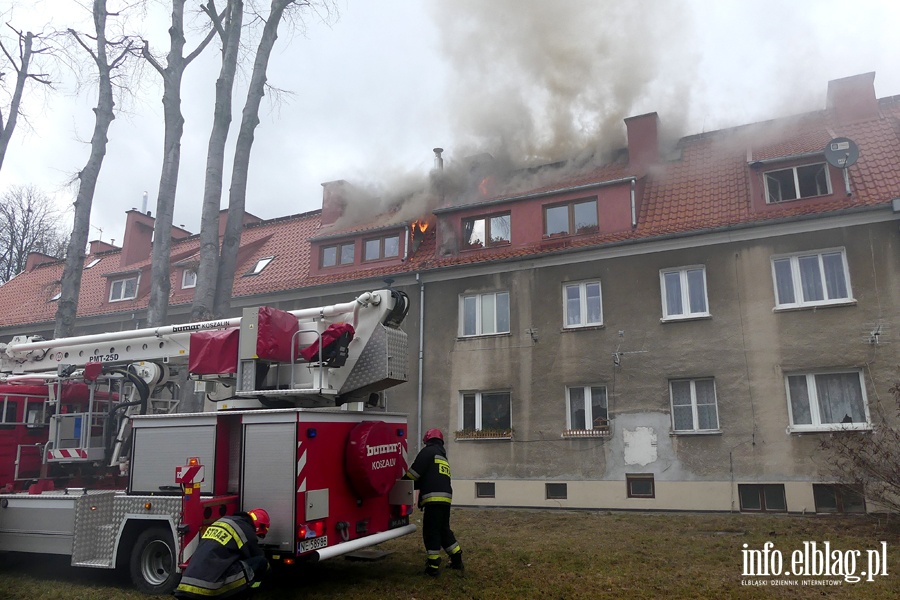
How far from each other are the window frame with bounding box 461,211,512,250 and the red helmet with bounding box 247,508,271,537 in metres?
12.0

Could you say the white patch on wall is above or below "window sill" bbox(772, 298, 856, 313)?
below

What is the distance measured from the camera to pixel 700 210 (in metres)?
15.5

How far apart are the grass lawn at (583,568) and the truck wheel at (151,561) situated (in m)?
0.20

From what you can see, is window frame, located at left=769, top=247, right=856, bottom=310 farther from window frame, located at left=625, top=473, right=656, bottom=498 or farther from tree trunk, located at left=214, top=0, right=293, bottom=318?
tree trunk, located at left=214, top=0, right=293, bottom=318

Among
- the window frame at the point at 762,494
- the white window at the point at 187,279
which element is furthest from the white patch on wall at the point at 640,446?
the white window at the point at 187,279

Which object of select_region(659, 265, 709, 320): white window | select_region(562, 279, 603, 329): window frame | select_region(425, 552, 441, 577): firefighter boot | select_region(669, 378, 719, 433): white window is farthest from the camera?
select_region(562, 279, 603, 329): window frame

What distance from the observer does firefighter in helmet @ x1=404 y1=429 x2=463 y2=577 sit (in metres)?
7.90

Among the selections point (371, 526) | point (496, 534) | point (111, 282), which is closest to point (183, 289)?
point (111, 282)

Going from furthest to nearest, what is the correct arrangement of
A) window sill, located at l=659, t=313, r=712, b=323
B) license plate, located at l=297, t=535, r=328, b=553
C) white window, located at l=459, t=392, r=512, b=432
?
1. white window, located at l=459, t=392, r=512, b=432
2. window sill, located at l=659, t=313, r=712, b=323
3. license plate, located at l=297, t=535, r=328, b=553

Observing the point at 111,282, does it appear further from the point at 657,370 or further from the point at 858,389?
the point at 858,389

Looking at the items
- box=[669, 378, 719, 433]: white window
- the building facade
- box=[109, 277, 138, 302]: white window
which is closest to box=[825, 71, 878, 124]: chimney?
the building facade

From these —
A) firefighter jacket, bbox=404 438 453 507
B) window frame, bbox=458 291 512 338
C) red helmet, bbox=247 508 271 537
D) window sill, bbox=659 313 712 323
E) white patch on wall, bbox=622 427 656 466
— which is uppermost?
window frame, bbox=458 291 512 338

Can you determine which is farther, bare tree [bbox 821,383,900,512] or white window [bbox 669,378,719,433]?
white window [bbox 669,378,719,433]

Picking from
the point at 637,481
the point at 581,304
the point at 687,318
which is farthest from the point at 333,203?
the point at 637,481
